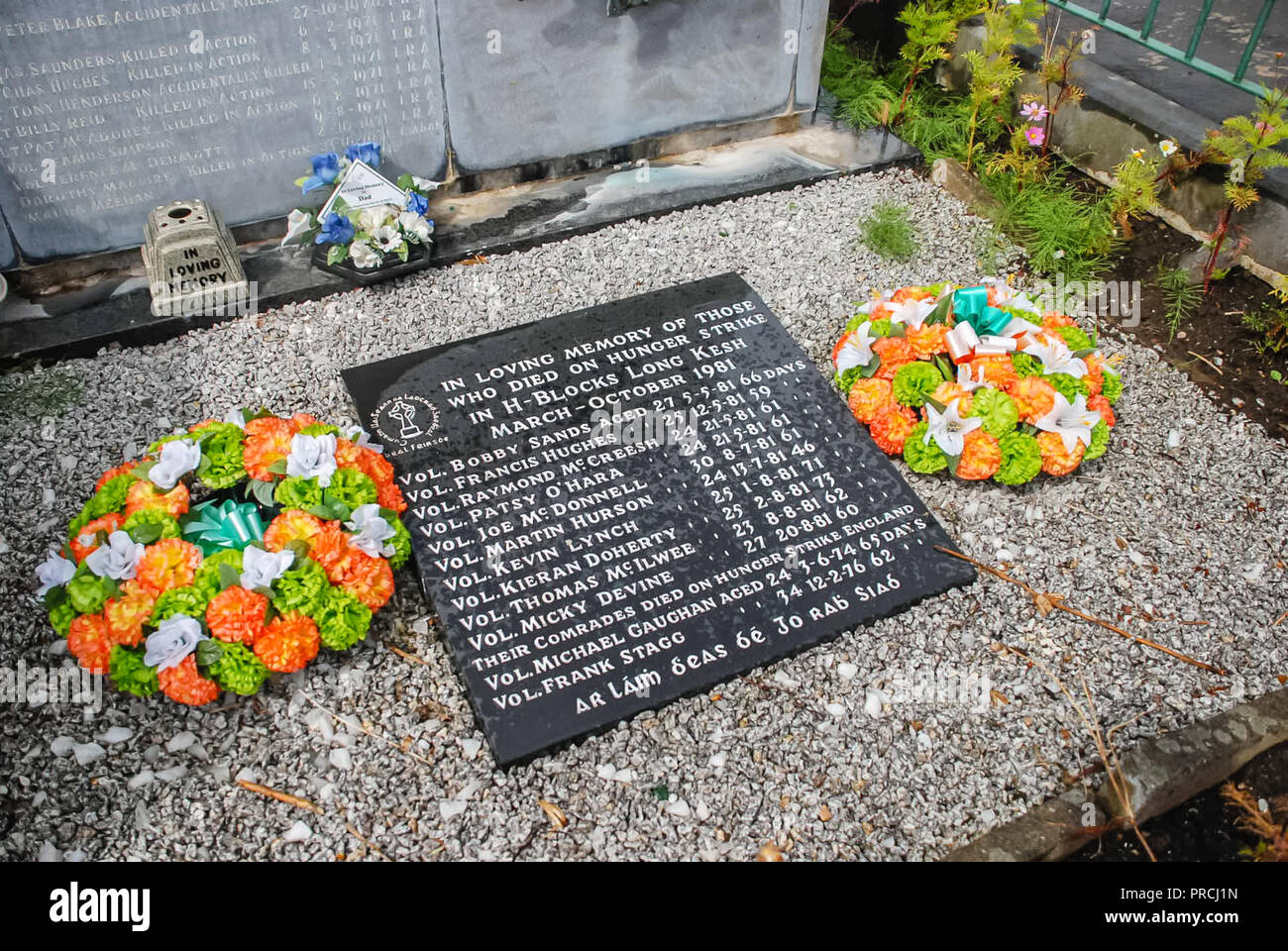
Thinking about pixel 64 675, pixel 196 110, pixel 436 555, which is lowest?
pixel 64 675

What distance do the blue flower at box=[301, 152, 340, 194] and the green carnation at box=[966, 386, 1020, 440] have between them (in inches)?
122

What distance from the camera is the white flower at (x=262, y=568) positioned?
3.07 m

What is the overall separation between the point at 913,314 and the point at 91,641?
3.27 m

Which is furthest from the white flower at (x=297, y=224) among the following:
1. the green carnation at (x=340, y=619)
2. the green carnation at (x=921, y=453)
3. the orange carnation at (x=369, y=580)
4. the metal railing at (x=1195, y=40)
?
the metal railing at (x=1195, y=40)

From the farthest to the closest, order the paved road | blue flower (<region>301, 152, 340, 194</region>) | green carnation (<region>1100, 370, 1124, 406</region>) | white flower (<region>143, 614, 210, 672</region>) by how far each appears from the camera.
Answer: the paved road, blue flower (<region>301, 152, 340, 194</region>), green carnation (<region>1100, 370, 1124, 406</region>), white flower (<region>143, 614, 210, 672</region>)

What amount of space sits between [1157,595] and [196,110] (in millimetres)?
4549

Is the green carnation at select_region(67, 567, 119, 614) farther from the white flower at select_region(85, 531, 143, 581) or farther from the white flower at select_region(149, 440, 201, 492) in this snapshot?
the white flower at select_region(149, 440, 201, 492)

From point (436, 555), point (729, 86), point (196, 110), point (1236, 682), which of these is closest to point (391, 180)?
point (196, 110)

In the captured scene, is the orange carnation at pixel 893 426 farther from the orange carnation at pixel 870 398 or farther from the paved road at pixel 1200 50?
the paved road at pixel 1200 50

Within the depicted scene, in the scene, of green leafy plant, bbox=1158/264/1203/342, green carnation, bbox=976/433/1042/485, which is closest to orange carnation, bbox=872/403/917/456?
green carnation, bbox=976/433/1042/485

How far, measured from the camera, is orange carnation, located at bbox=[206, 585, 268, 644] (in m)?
3.02

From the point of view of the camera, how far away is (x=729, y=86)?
18.4ft

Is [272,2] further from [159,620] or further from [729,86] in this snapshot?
[159,620]

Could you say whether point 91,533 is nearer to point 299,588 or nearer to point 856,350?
point 299,588
